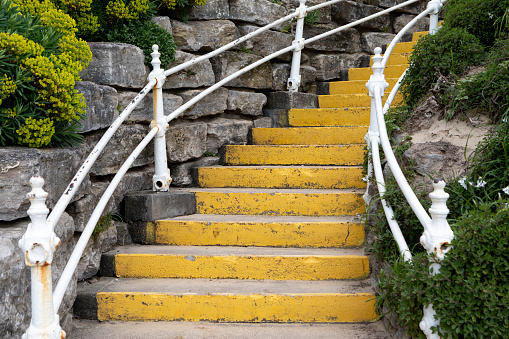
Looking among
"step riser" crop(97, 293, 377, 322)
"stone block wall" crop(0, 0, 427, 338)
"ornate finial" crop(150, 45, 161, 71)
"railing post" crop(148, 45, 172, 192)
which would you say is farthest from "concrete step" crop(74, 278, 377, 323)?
"ornate finial" crop(150, 45, 161, 71)

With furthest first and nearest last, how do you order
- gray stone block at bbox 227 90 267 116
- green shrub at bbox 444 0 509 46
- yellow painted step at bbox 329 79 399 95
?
yellow painted step at bbox 329 79 399 95 < gray stone block at bbox 227 90 267 116 < green shrub at bbox 444 0 509 46

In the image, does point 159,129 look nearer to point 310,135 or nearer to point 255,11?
point 310,135

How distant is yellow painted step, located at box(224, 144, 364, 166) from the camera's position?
13.5 feet

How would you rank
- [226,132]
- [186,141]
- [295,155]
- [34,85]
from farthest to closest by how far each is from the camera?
[226,132] < [295,155] < [186,141] < [34,85]

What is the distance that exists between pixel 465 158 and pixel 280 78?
2.78 meters

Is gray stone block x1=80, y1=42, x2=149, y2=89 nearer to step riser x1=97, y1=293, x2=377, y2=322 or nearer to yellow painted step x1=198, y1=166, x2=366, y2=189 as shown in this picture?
yellow painted step x1=198, y1=166, x2=366, y2=189

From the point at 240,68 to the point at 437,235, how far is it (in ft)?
10.6

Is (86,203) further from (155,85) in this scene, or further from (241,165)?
(241,165)

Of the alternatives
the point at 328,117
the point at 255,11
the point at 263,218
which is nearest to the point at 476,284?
the point at 263,218

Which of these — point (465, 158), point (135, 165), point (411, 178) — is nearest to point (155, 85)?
point (135, 165)

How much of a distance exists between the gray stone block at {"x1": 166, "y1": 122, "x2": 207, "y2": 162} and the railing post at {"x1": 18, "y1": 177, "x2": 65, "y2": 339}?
2.03m

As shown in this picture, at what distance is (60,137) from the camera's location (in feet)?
8.90

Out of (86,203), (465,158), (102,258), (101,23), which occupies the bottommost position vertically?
(102,258)

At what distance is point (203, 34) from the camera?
431 centimetres
